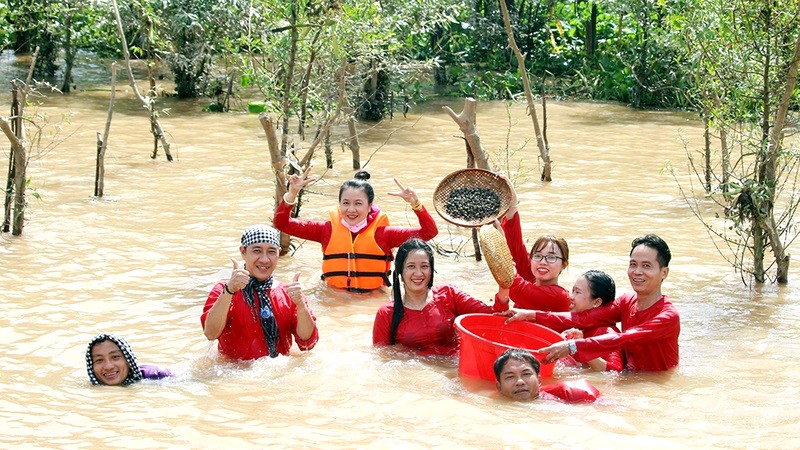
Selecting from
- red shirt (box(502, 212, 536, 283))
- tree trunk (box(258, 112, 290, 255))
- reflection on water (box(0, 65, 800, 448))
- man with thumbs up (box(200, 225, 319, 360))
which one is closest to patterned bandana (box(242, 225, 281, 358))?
man with thumbs up (box(200, 225, 319, 360))

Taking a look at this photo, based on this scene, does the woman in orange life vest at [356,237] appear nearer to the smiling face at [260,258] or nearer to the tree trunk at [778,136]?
the smiling face at [260,258]

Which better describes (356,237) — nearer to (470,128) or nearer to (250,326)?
(470,128)

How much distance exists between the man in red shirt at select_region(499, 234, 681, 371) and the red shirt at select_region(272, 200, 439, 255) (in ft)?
5.49

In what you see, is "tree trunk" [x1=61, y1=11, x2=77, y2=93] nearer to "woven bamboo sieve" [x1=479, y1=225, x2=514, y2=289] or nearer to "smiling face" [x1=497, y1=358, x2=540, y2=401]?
"woven bamboo sieve" [x1=479, y1=225, x2=514, y2=289]

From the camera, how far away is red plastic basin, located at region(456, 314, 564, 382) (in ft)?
19.5

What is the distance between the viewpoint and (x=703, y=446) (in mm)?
5199

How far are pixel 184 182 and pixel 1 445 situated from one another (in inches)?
292

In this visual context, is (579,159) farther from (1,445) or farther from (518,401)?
(1,445)

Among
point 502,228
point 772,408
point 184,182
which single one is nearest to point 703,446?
point 772,408

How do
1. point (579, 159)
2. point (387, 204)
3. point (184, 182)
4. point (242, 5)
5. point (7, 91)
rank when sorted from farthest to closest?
1. point (7, 91)
2. point (242, 5)
3. point (579, 159)
4. point (184, 182)
5. point (387, 204)

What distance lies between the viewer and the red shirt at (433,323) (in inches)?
259

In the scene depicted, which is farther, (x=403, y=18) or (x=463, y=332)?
(x=403, y=18)

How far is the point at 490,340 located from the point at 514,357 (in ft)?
1.84

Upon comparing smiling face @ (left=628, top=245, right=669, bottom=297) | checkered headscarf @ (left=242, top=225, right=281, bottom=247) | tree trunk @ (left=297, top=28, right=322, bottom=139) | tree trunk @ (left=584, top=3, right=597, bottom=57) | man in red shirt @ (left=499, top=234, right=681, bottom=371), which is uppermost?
tree trunk @ (left=584, top=3, right=597, bottom=57)
